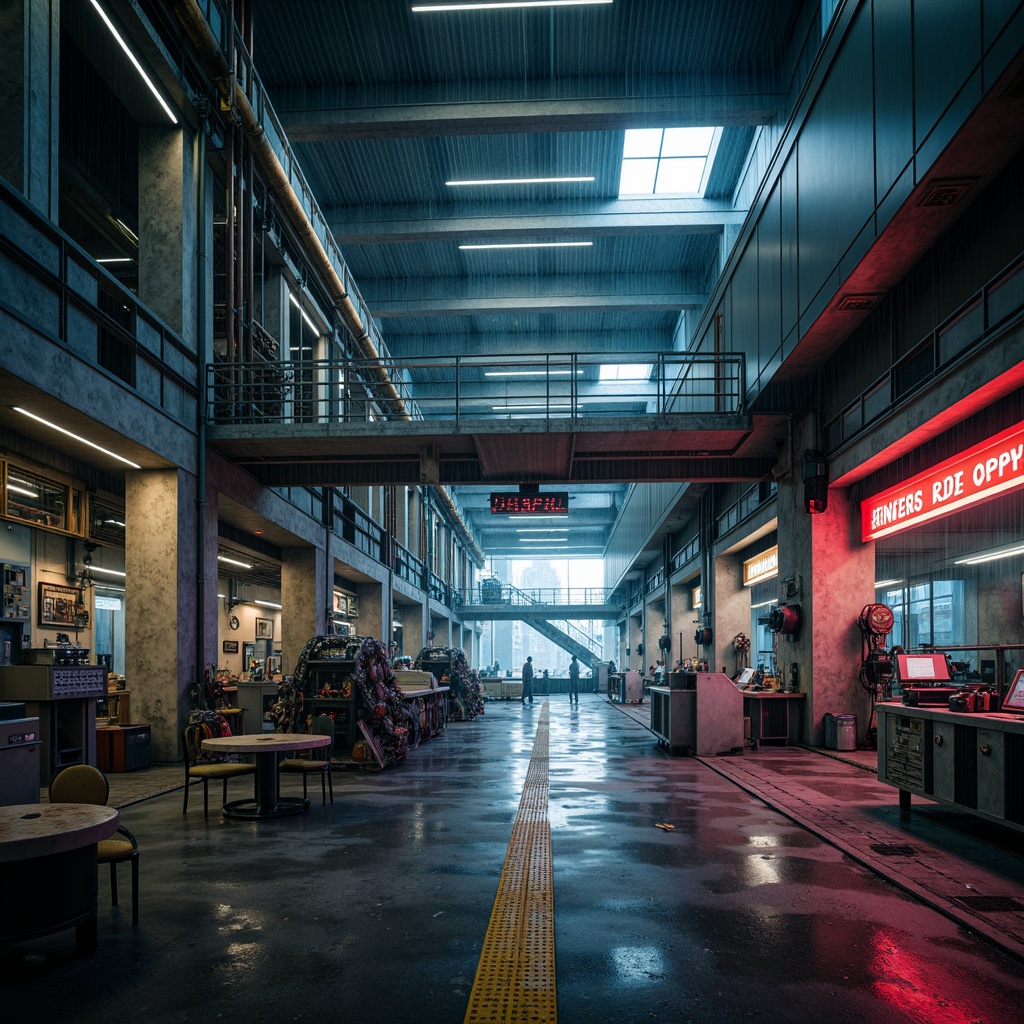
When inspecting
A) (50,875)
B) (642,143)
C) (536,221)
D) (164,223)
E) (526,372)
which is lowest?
(50,875)

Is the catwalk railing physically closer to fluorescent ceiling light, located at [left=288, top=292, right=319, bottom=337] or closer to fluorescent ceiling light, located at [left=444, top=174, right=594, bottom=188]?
fluorescent ceiling light, located at [left=288, top=292, right=319, bottom=337]

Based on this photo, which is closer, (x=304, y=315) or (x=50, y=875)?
(x=50, y=875)

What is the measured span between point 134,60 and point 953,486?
11.2 meters

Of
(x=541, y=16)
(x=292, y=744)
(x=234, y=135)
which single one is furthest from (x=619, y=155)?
(x=292, y=744)

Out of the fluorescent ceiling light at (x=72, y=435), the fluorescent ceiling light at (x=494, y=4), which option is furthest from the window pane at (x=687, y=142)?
the fluorescent ceiling light at (x=72, y=435)

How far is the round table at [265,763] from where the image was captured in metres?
8.07

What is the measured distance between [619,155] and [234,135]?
29.1ft

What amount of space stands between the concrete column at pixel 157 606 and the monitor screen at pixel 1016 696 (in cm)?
992

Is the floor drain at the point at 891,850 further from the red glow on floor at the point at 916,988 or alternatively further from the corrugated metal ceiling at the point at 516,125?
the corrugated metal ceiling at the point at 516,125

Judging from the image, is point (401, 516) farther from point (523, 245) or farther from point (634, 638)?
point (634, 638)

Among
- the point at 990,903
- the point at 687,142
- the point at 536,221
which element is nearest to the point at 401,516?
the point at 536,221

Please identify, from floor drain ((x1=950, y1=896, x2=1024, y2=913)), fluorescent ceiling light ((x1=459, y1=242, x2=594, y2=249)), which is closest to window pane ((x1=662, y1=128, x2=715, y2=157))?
fluorescent ceiling light ((x1=459, y1=242, x2=594, y2=249))

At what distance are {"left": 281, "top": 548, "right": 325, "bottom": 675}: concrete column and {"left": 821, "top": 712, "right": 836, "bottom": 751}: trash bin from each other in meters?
10.6

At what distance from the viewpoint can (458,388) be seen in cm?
1792
